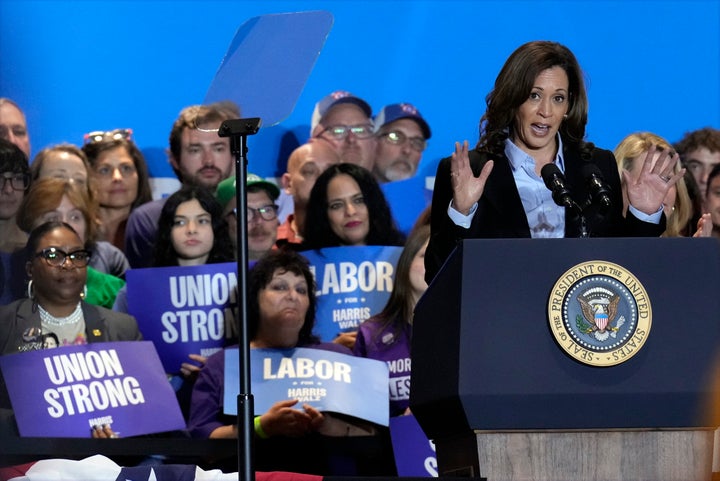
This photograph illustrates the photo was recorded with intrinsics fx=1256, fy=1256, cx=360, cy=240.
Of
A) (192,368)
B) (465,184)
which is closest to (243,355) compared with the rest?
(465,184)

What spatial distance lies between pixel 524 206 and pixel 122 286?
8.13ft

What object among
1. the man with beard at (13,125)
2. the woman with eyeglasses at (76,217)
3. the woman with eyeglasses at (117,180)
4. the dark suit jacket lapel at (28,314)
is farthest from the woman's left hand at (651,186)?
the woman with eyeglasses at (117,180)

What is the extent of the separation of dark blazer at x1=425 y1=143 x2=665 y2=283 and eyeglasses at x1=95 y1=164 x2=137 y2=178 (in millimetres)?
2649

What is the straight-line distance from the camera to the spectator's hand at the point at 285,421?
4184 millimetres

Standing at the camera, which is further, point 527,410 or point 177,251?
point 177,251

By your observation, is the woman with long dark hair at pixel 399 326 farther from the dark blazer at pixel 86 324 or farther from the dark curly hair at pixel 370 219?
the dark blazer at pixel 86 324

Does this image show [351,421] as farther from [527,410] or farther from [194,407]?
[527,410]

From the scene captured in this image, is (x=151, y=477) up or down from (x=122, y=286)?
down

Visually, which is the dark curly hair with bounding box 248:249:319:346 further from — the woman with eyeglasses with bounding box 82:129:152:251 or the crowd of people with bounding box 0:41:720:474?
the woman with eyeglasses with bounding box 82:129:152:251

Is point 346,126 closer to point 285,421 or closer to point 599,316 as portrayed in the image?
point 285,421

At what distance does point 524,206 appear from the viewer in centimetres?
283

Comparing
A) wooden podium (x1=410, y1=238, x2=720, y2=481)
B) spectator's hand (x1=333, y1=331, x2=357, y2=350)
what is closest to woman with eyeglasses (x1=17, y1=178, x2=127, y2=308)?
spectator's hand (x1=333, y1=331, x2=357, y2=350)

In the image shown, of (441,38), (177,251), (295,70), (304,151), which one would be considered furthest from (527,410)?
(441,38)

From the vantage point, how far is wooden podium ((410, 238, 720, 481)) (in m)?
2.20
